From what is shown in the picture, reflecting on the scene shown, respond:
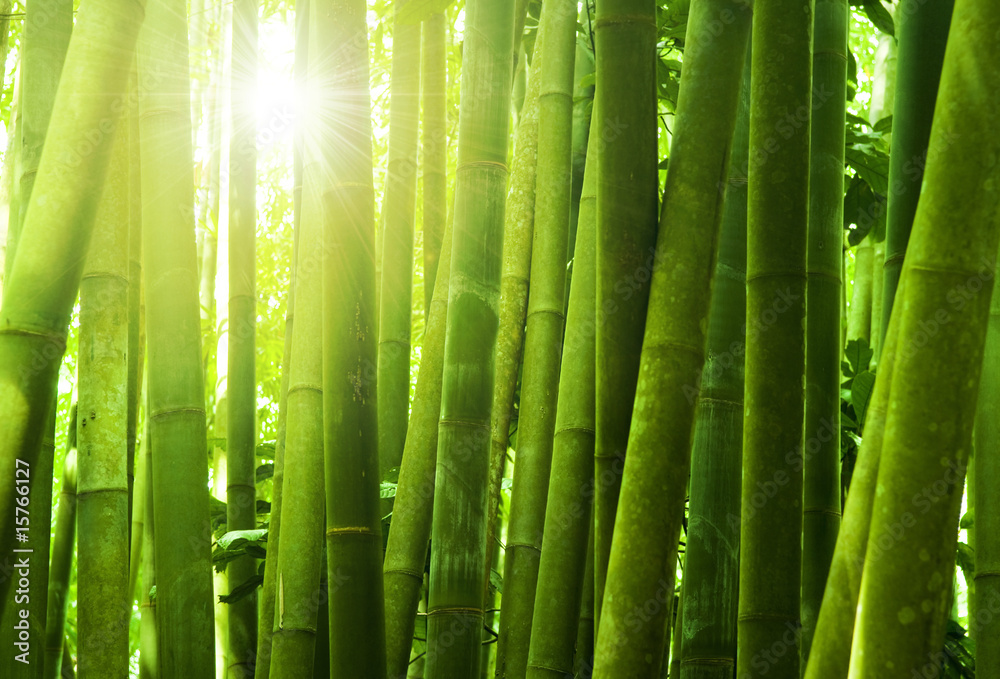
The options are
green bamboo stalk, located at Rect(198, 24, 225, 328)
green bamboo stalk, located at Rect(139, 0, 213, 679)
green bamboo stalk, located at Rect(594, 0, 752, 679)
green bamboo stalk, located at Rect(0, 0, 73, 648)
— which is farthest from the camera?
green bamboo stalk, located at Rect(198, 24, 225, 328)

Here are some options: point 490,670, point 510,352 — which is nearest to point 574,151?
point 510,352

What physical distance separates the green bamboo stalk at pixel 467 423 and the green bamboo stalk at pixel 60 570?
4.56 feet

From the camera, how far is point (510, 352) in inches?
93.4

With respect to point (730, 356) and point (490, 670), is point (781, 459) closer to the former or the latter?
point (730, 356)

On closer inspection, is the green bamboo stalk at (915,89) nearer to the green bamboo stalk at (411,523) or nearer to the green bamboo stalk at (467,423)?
the green bamboo stalk at (467,423)

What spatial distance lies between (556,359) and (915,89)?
40.3 inches

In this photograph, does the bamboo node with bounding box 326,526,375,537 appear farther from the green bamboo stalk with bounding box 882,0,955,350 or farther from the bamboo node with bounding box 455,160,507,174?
the green bamboo stalk with bounding box 882,0,955,350

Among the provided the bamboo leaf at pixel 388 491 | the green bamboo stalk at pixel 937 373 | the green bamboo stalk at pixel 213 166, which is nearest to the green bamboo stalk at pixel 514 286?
the bamboo leaf at pixel 388 491

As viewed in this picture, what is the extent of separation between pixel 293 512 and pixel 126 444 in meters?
0.40

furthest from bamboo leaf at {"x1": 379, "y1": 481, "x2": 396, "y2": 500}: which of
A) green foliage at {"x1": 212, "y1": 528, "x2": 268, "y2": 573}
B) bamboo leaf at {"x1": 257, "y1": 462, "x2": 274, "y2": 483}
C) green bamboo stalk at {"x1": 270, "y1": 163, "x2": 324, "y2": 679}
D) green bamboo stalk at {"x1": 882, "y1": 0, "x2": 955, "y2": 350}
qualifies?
green bamboo stalk at {"x1": 882, "y1": 0, "x2": 955, "y2": 350}

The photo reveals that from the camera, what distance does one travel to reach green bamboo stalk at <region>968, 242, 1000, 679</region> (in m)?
1.69

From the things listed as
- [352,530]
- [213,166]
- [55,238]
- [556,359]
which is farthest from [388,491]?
[213,166]

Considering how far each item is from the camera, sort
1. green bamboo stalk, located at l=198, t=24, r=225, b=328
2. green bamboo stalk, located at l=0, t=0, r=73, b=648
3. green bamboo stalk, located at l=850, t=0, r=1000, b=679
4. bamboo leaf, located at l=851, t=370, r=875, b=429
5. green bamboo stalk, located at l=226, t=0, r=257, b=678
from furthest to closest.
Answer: green bamboo stalk, located at l=198, t=24, r=225, b=328 → green bamboo stalk, located at l=226, t=0, r=257, b=678 → bamboo leaf, located at l=851, t=370, r=875, b=429 → green bamboo stalk, located at l=0, t=0, r=73, b=648 → green bamboo stalk, located at l=850, t=0, r=1000, b=679

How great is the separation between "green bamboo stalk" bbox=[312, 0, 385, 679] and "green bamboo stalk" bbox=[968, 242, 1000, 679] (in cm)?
107
